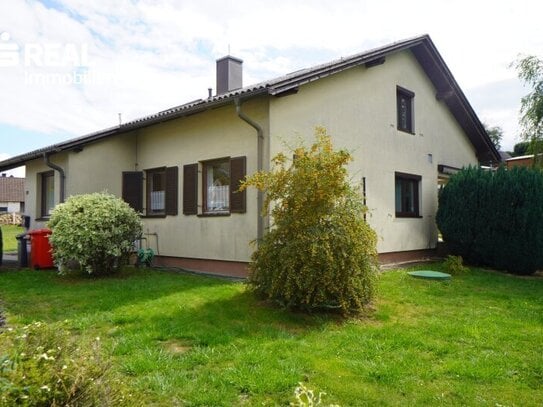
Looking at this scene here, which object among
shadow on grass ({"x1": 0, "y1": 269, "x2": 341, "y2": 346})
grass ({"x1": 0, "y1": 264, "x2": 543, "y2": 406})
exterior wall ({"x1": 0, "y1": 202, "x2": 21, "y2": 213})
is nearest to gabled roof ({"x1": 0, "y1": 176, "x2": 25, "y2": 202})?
exterior wall ({"x1": 0, "y1": 202, "x2": 21, "y2": 213})

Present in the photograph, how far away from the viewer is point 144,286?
777 centimetres

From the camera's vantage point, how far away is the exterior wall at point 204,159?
28.5 feet

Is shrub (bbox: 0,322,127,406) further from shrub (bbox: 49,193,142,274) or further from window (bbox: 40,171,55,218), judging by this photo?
window (bbox: 40,171,55,218)

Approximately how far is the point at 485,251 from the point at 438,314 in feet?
18.3

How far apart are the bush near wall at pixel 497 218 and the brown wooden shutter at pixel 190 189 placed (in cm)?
713

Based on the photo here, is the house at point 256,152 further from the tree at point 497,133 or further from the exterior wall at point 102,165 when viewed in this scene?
the tree at point 497,133

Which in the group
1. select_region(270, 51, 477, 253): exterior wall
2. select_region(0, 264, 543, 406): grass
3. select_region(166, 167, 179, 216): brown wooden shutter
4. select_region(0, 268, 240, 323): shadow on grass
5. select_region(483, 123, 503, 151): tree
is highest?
select_region(483, 123, 503, 151): tree

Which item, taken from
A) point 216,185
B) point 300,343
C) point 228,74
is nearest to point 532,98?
point 228,74

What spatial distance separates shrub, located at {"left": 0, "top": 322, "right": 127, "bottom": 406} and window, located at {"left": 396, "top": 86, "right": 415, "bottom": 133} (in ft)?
36.7

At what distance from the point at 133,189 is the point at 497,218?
9.87 meters

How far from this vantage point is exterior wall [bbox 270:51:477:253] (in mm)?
9125

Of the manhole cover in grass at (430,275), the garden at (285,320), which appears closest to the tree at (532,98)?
the garden at (285,320)

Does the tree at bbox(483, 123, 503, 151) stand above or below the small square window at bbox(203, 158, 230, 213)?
above

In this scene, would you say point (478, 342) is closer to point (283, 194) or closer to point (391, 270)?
point (283, 194)
